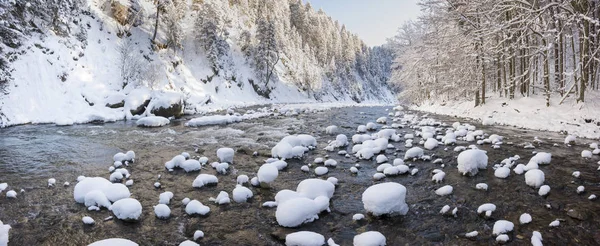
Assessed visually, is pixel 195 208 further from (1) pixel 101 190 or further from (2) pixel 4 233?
(2) pixel 4 233

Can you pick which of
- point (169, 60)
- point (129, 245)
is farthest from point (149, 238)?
point (169, 60)

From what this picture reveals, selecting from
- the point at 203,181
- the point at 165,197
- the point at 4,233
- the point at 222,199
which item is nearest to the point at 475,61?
the point at 203,181

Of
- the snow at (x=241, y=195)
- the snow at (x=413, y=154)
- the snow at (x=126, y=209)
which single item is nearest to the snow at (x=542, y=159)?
the snow at (x=413, y=154)

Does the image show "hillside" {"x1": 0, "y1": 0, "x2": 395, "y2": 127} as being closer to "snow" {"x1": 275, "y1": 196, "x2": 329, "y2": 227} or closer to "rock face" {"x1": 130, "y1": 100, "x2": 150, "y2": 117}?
"rock face" {"x1": 130, "y1": 100, "x2": 150, "y2": 117}

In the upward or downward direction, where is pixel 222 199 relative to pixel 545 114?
downward

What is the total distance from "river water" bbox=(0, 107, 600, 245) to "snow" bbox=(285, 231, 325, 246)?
0.75ft

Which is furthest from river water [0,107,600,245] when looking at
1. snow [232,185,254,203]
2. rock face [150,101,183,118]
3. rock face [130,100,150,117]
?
rock face [150,101,183,118]

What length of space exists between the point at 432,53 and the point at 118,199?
2249 centimetres

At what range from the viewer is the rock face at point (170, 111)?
18.6 meters

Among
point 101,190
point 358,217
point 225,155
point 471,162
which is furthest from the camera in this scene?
point 225,155

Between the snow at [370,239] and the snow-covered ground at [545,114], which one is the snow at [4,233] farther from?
the snow-covered ground at [545,114]

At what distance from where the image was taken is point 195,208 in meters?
5.10

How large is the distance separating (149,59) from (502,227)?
110 ft

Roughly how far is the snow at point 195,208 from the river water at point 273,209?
0.10 m
